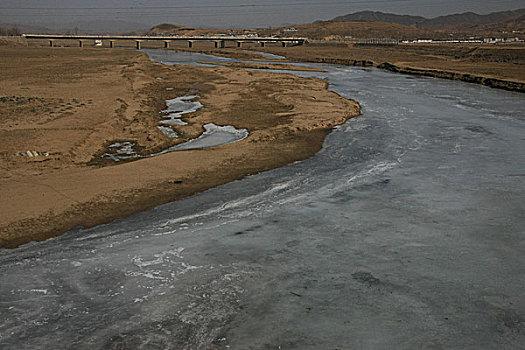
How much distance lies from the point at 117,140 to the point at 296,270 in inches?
353

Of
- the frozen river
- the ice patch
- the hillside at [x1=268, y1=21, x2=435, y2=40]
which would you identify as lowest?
the frozen river

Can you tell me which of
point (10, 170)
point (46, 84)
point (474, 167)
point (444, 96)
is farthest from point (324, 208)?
point (46, 84)

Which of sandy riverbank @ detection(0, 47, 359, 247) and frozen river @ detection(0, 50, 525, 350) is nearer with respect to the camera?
frozen river @ detection(0, 50, 525, 350)

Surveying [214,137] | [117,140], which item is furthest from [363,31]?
[117,140]

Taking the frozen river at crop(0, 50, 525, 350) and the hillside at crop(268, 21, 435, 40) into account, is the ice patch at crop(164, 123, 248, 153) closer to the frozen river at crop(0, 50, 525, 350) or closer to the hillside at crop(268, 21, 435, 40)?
the frozen river at crop(0, 50, 525, 350)

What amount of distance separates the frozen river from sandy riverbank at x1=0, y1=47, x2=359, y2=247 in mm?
793

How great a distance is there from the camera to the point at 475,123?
17.0 m

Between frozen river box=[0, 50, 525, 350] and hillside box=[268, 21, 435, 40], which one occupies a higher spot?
hillside box=[268, 21, 435, 40]

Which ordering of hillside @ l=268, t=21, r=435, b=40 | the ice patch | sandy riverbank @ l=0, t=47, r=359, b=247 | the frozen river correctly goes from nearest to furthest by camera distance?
1. the frozen river
2. sandy riverbank @ l=0, t=47, r=359, b=247
3. the ice patch
4. hillside @ l=268, t=21, r=435, b=40

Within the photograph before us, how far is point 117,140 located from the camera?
Answer: 44.1ft

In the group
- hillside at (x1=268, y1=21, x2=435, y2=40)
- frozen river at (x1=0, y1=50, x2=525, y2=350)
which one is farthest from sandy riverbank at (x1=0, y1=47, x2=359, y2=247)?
hillside at (x1=268, y1=21, x2=435, y2=40)

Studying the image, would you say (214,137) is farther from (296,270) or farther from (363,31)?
Result: (363,31)

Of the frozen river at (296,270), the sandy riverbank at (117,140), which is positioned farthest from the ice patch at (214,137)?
the frozen river at (296,270)

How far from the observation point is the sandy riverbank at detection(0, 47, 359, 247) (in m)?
Result: 8.42
